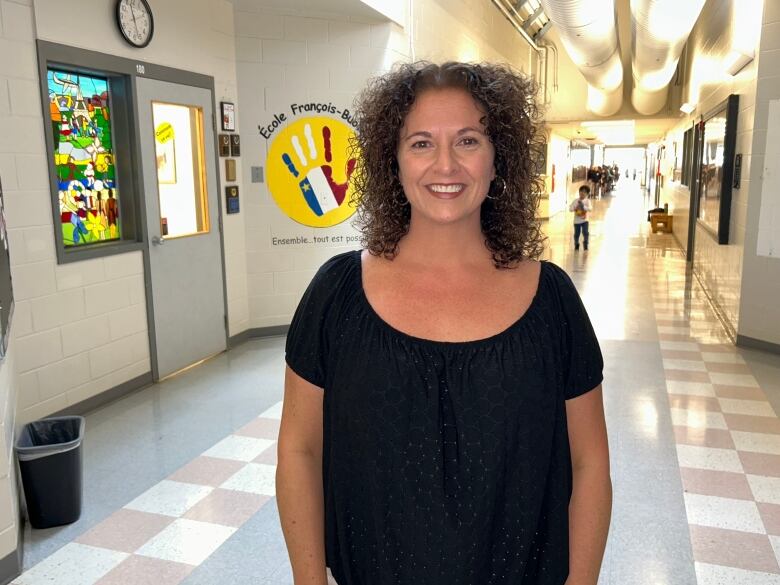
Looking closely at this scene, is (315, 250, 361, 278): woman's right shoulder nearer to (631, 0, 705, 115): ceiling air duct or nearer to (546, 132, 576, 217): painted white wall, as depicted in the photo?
(631, 0, 705, 115): ceiling air duct

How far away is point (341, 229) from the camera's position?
20.5 ft

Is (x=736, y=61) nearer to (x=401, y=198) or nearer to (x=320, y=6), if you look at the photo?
(x=320, y=6)

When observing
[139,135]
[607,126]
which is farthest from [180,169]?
[607,126]

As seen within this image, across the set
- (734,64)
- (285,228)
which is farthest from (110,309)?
(734,64)

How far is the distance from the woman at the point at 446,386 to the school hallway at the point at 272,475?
154 cm

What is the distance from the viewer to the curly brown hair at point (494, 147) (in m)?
1.13

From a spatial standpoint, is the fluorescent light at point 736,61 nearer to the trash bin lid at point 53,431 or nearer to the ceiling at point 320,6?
the ceiling at point 320,6

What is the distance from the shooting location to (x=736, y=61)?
6.11 metres

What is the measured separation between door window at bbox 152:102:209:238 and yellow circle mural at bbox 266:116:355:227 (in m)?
0.77

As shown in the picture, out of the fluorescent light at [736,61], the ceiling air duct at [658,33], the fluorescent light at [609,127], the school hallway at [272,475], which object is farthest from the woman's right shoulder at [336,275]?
the fluorescent light at [609,127]

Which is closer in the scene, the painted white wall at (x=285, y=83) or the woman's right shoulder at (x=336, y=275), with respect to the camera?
the woman's right shoulder at (x=336, y=275)

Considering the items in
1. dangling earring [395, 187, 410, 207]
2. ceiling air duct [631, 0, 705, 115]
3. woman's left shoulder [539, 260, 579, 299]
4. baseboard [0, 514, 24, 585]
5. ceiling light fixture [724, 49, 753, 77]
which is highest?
ceiling air duct [631, 0, 705, 115]

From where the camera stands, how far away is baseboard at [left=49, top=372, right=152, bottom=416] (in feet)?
13.5

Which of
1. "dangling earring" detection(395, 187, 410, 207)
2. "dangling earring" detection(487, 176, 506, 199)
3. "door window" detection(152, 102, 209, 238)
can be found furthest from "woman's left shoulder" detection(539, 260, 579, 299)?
"door window" detection(152, 102, 209, 238)
